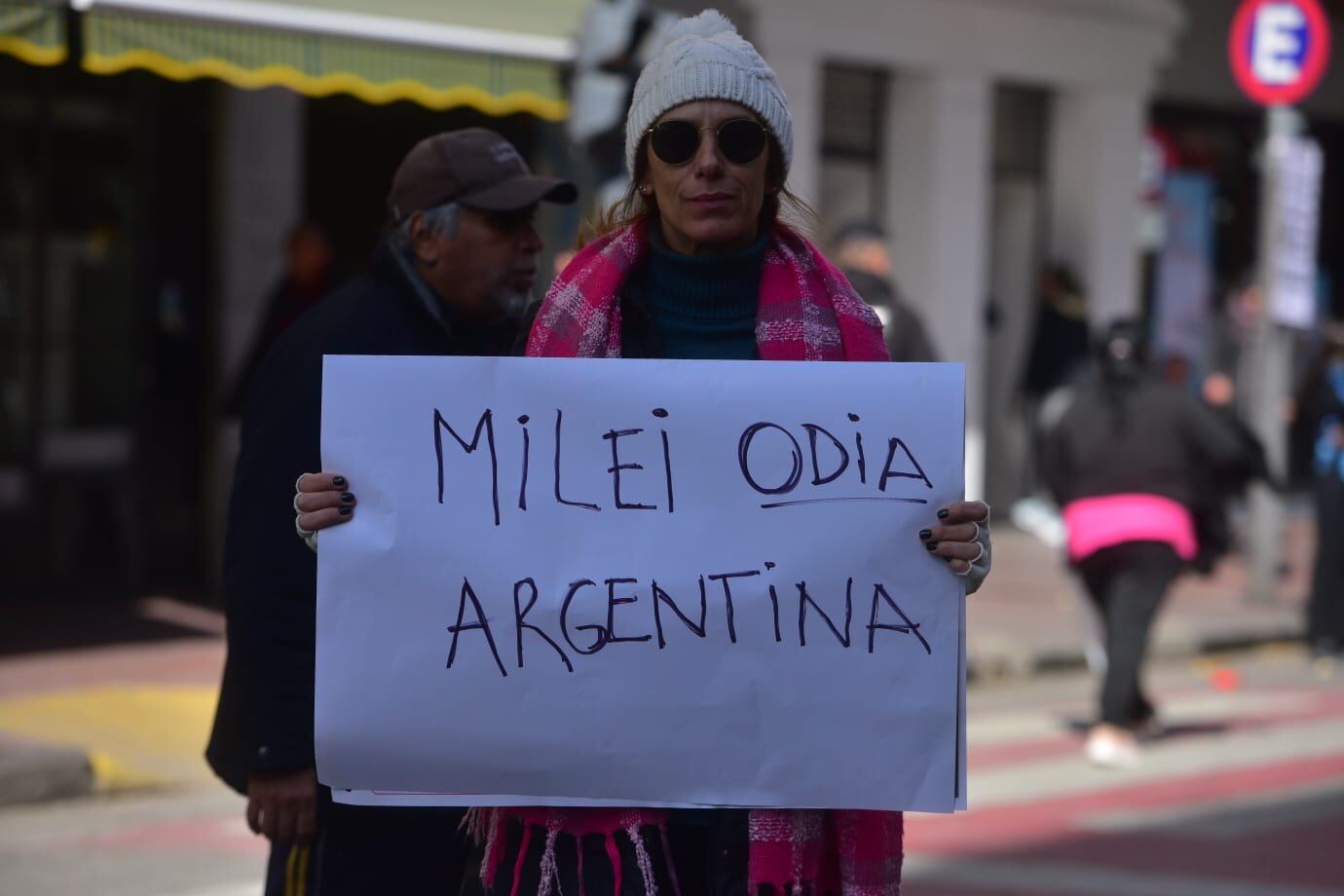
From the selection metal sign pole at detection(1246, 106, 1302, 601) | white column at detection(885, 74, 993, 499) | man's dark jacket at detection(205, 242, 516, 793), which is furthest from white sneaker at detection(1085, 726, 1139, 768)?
white column at detection(885, 74, 993, 499)

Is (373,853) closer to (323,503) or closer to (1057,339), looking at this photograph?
(323,503)

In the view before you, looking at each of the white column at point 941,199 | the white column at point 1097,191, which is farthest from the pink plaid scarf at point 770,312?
the white column at point 1097,191

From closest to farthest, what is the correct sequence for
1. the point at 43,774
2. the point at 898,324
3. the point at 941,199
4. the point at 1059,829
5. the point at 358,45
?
1. the point at 43,774
2. the point at 1059,829
3. the point at 898,324
4. the point at 358,45
5. the point at 941,199

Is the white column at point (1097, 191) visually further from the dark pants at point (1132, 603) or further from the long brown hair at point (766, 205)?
the long brown hair at point (766, 205)

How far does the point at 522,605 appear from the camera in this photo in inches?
110

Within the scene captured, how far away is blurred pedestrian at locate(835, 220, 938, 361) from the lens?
932 cm

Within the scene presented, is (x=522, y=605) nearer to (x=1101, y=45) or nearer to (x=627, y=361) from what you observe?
(x=627, y=361)

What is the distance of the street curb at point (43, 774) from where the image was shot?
24.1ft

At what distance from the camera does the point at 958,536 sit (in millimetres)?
2766

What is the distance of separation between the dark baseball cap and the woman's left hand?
3.67 feet

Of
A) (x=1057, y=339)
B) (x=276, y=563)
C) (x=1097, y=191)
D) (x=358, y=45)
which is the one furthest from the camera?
(x=1097, y=191)

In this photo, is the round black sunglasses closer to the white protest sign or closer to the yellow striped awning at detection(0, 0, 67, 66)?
the white protest sign

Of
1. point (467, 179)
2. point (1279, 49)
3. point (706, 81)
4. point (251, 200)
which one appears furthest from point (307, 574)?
point (1279, 49)

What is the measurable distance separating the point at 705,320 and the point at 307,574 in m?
0.88
